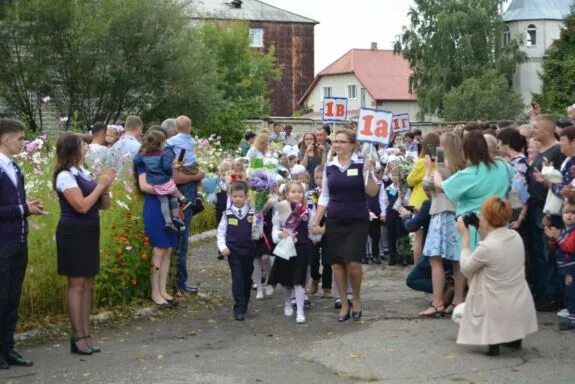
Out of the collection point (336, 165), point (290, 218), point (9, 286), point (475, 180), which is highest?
point (336, 165)

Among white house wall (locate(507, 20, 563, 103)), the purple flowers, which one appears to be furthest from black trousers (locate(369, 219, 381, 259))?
white house wall (locate(507, 20, 563, 103))

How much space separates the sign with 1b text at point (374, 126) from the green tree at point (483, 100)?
177ft

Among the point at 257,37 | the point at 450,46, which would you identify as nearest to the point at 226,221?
the point at 450,46

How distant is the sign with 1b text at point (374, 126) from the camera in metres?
15.9

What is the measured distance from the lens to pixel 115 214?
1172cm

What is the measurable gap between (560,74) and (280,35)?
31.6 m

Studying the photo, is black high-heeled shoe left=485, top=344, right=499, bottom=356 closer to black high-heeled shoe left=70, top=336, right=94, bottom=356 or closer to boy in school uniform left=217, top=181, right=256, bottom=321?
boy in school uniform left=217, top=181, right=256, bottom=321

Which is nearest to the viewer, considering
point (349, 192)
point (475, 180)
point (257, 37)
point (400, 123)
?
point (475, 180)

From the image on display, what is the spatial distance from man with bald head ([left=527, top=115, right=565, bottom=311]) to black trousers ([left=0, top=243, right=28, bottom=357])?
5.47 metres

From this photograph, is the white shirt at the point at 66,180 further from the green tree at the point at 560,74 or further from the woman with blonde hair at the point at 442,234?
the green tree at the point at 560,74

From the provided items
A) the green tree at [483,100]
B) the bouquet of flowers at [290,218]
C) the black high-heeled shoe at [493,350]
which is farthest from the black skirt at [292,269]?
the green tree at [483,100]

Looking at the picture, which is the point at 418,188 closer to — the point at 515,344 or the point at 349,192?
the point at 349,192

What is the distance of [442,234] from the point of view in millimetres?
11109

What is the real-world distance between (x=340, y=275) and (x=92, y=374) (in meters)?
3.49
